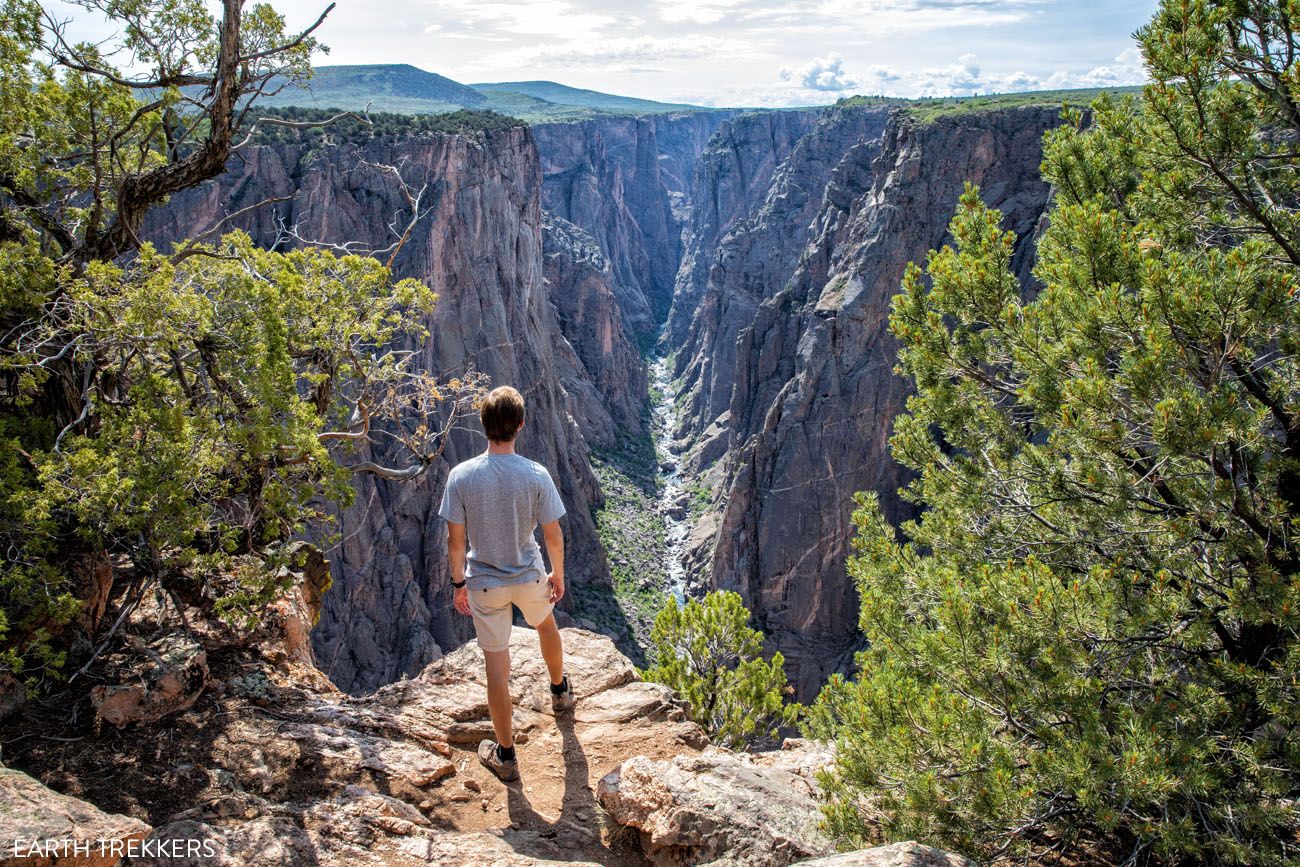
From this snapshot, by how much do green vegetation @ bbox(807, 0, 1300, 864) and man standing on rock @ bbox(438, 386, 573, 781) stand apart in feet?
7.73

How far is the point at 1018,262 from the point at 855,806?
4353 centimetres

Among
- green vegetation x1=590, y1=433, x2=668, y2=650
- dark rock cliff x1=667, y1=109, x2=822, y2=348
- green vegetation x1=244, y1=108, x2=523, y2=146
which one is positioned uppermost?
dark rock cliff x1=667, y1=109, x2=822, y2=348

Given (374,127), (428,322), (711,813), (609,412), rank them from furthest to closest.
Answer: (609,412) < (428,322) < (374,127) < (711,813)

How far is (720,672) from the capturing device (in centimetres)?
916

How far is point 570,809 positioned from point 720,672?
365 cm

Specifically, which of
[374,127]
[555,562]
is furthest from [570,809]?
[374,127]

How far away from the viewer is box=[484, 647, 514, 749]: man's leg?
19.0 ft

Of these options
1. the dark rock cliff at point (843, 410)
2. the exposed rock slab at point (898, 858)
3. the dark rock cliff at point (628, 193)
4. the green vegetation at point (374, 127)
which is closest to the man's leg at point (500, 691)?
the exposed rock slab at point (898, 858)

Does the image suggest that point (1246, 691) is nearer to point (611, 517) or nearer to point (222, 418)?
point (222, 418)

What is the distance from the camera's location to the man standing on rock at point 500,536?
17.9 feet

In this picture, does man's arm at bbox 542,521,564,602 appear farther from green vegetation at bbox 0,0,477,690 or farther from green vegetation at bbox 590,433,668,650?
green vegetation at bbox 590,433,668,650

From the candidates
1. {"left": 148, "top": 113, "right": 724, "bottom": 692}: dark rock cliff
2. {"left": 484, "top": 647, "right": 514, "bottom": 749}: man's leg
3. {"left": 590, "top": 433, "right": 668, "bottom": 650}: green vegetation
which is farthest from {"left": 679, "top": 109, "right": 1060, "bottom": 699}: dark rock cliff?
{"left": 484, "top": 647, "right": 514, "bottom": 749}: man's leg

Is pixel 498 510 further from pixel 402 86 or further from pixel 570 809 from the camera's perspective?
pixel 402 86

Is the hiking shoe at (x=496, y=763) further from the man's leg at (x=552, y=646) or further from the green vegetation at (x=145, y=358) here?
the green vegetation at (x=145, y=358)
